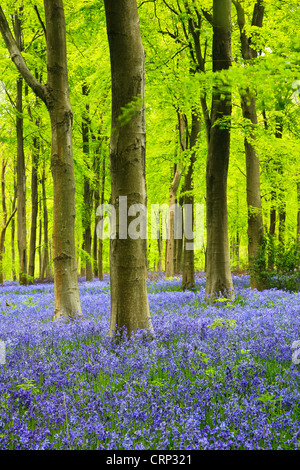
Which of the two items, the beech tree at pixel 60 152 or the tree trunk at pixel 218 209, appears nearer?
the beech tree at pixel 60 152

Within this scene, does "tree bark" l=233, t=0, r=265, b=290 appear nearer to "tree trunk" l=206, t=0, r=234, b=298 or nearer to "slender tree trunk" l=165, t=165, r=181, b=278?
"tree trunk" l=206, t=0, r=234, b=298

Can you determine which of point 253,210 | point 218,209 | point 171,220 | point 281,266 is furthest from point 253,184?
point 171,220

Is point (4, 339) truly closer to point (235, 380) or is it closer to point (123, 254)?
point (123, 254)

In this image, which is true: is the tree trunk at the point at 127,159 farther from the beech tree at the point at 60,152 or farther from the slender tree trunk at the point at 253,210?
the slender tree trunk at the point at 253,210

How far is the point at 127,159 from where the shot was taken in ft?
15.5

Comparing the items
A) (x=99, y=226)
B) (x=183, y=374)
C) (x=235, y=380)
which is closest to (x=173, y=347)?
(x=183, y=374)

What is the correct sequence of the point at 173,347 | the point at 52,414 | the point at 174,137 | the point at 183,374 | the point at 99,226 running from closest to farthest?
the point at 52,414 < the point at 183,374 < the point at 173,347 < the point at 174,137 < the point at 99,226

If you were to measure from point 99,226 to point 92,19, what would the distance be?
13055 mm

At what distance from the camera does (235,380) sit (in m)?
3.34

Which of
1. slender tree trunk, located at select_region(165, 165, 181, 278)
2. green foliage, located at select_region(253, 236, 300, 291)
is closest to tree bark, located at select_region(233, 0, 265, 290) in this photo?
green foliage, located at select_region(253, 236, 300, 291)

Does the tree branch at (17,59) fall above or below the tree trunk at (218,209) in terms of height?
above

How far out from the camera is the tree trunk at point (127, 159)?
4.65m

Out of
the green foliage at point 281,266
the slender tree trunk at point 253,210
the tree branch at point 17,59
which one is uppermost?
the tree branch at point 17,59

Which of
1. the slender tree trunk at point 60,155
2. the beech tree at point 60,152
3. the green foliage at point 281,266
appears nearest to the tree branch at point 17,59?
the beech tree at point 60,152
